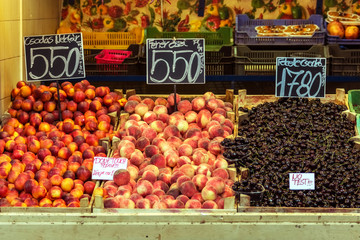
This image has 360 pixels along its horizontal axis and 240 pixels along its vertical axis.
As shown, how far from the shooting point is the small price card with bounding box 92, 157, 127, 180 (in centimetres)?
316

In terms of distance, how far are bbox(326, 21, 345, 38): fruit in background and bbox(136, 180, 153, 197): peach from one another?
343 cm

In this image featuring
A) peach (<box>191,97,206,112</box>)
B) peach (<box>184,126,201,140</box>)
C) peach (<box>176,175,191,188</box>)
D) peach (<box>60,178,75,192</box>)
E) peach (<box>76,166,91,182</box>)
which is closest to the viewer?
peach (<box>176,175,191,188</box>)

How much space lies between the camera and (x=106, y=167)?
3168 millimetres

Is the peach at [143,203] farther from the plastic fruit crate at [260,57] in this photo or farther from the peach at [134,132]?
the plastic fruit crate at [260,57]

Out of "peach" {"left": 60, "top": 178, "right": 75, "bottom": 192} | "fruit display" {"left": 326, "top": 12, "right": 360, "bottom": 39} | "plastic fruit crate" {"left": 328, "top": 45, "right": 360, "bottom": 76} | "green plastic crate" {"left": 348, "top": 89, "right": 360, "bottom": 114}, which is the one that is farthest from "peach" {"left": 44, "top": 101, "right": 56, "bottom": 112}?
"fruit display" {"left": 326, "top": 12, "right": 360, "bottom": 39}

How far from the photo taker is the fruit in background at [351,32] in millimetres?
5630

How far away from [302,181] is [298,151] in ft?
1.23

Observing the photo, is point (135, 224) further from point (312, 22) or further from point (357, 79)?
point (312, 22)

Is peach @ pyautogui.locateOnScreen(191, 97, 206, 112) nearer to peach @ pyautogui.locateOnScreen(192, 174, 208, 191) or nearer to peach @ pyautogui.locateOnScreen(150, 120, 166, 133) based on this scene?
peach @ pyautogui.locateOnScreen(150, 120, 166, 133)

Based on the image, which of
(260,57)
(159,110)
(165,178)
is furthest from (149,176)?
(260,57)

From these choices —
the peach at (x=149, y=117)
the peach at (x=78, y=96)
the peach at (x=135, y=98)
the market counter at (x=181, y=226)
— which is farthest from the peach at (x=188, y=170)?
the peach at (x=78, y=96)

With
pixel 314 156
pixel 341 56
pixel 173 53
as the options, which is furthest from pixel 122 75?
pixel 314 156

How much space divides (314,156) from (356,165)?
0.80 feet

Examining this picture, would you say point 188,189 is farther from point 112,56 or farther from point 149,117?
point 112,56
